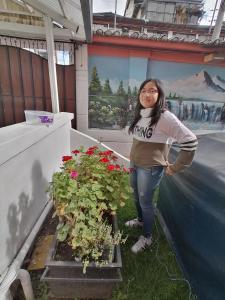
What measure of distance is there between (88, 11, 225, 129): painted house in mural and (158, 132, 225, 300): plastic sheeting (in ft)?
9.46

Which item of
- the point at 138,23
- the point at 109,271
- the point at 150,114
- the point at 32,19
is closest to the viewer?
the point at 109,271

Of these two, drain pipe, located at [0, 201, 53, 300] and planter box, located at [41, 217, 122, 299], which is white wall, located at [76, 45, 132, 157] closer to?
drain pipe, located at [0, 201, 53, 300]

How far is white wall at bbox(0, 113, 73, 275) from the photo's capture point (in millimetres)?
1550

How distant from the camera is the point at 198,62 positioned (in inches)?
187

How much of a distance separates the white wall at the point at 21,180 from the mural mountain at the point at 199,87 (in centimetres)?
357

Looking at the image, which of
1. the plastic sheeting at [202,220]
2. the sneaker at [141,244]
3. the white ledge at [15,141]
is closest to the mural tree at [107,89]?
the white ledge at [15,141]

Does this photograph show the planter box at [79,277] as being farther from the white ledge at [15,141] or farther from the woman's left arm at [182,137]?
the woman's left arm at [182,137]

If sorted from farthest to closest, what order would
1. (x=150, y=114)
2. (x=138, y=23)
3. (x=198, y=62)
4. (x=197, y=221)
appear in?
(x=138, y=23) → (x=198, y=62) → (x=150, y=114) → (x=197, y=221)

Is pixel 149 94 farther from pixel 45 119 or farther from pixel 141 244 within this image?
pixel 141 244

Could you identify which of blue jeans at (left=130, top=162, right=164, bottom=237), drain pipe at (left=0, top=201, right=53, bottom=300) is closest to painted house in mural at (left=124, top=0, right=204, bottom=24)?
blue jeans at (left=130, top=162, right=164, bottom=237)

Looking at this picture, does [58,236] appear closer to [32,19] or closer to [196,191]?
[196,191]

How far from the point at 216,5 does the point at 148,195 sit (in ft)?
22.1

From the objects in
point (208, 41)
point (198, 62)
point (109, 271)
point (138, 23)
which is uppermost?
point (138, 23)

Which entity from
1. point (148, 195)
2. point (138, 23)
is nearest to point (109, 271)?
point (148, 195)
